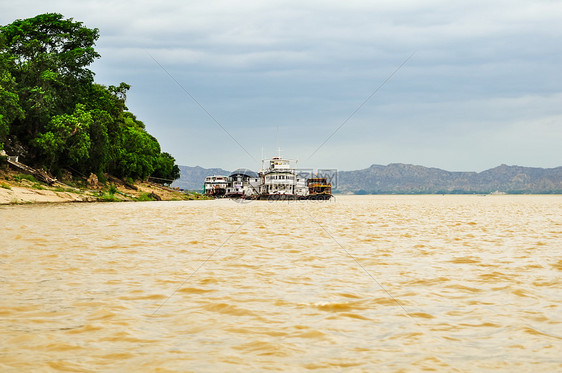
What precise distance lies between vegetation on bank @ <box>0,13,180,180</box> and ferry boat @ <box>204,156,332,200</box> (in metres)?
49.8

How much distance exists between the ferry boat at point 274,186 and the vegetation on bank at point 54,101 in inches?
1962

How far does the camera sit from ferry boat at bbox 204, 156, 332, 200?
113 metres

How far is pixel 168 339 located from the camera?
5496 mm

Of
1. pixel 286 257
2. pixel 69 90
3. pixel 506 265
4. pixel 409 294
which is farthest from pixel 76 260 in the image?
pixel 69 90

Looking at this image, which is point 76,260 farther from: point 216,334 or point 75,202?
point 75,202

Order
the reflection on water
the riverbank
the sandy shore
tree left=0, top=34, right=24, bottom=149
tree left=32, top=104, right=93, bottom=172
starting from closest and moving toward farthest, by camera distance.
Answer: the reflection on water → the sandy shore → the riverbank → tree left=0, top=34, right=24, bottom=149 → tree left=32, top=104, right=93, bottom=172

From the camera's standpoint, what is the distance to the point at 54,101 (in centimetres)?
5444

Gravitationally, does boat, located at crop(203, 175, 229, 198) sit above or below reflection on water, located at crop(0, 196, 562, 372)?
above

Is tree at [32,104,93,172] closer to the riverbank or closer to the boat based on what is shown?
the riverbank

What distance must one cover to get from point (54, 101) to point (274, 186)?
211ft

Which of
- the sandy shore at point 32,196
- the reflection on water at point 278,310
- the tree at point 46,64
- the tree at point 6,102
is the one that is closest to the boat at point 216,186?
the tree at point 46,64

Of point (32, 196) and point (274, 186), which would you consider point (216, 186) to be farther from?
point (32, 196)

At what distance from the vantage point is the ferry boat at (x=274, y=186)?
11275cm

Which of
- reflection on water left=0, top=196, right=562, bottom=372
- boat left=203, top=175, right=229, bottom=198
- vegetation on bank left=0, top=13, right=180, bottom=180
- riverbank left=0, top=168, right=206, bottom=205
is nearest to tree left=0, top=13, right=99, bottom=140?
vegetation on bank left=0, top=13, right=180, bottom=180
